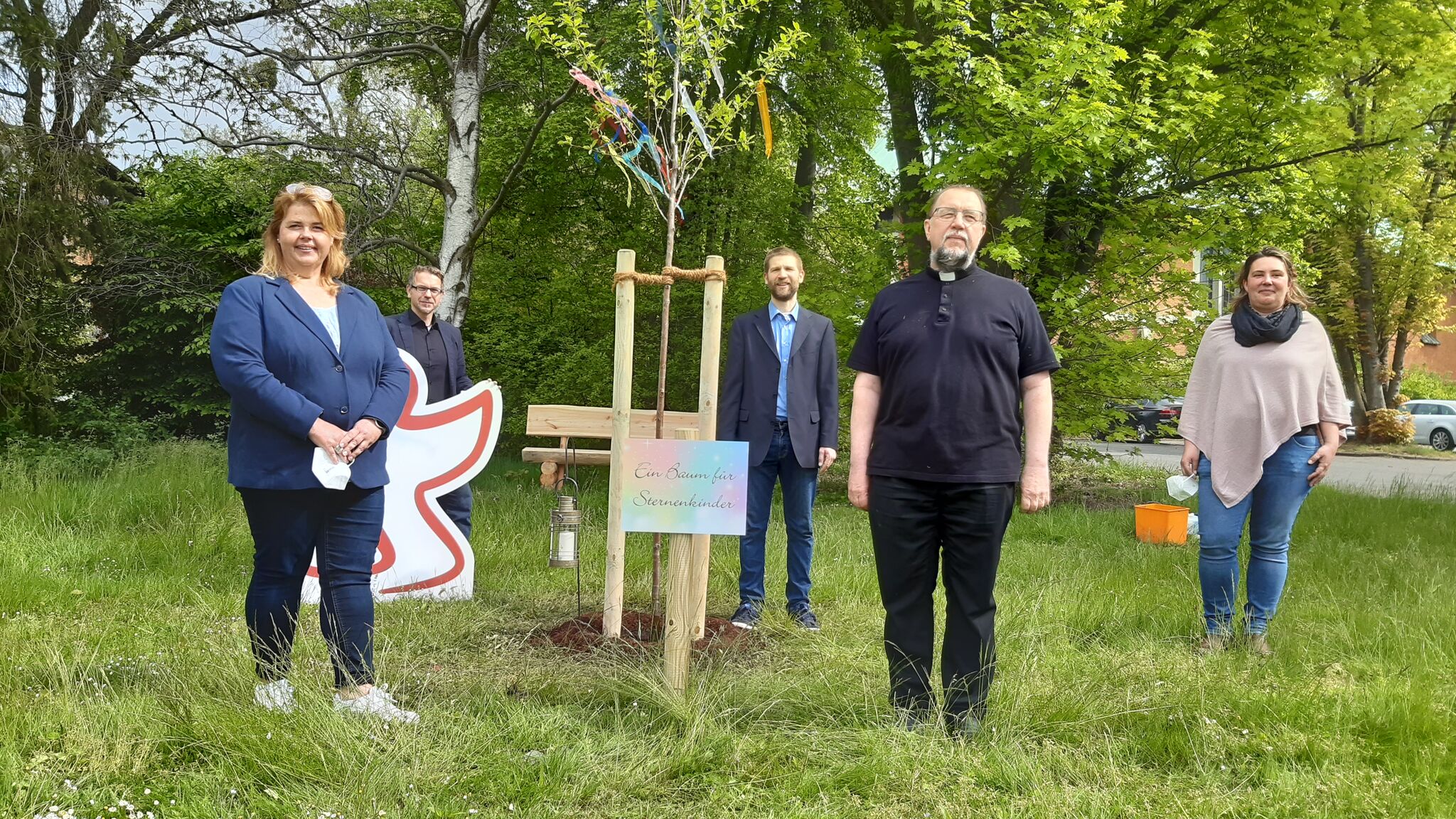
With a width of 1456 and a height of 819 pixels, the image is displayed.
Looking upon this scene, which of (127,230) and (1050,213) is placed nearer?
(1050,213)

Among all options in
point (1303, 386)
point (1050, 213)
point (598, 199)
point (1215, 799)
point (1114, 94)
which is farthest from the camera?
point (598, 199)

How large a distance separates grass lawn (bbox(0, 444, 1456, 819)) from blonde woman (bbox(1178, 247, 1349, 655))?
13.2 inches

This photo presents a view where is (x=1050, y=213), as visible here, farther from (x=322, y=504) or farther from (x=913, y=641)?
(x=322, y=504)

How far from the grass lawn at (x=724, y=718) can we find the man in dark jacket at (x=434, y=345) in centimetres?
66

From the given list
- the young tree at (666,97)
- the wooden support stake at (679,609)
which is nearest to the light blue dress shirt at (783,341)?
the young tree at (666,97)

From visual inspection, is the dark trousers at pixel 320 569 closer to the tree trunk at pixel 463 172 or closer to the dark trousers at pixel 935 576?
the dark trousers at pixel 935 576

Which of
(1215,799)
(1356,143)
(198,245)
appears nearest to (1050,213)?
(1356,143)

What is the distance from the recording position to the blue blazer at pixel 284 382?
10.4 feet

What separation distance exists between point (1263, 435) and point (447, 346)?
4.39 m

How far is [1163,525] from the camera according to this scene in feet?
26.6

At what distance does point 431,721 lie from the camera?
10.7 feet

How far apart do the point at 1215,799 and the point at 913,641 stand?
998 millimetres

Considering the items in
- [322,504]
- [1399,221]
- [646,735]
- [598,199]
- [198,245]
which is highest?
[1399,221]

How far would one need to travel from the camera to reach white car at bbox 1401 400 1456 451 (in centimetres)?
2392
